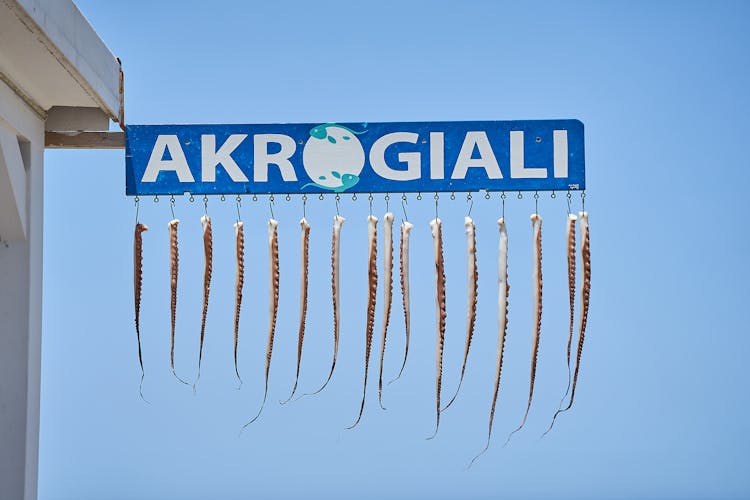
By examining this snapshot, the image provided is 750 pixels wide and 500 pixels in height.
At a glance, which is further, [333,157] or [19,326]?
[333,157]

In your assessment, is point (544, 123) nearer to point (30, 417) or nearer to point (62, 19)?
point (62, 19)

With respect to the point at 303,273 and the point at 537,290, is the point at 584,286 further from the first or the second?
the point at 303,273

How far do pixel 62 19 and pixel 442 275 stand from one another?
110 inches

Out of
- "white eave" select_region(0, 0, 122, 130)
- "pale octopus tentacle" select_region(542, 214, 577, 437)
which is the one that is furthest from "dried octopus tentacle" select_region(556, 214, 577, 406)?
"white eave" select_region(0, 0, 122, 130)

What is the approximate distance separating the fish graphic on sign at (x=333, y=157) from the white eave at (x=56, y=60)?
1455mm

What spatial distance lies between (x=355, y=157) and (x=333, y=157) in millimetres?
148

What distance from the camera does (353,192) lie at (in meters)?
8.33

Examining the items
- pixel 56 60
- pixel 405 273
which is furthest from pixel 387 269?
pixel 56 60

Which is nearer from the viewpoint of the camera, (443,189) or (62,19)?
(62,19)

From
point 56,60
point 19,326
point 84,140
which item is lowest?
point 19,326

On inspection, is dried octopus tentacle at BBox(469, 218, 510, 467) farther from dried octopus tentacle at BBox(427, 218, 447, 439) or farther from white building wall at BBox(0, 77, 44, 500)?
white building wall at BBox(0, 77, 44, 500)

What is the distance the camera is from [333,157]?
27.5ft

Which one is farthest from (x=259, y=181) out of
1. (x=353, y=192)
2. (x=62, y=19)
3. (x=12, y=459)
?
(x=12, y=459)

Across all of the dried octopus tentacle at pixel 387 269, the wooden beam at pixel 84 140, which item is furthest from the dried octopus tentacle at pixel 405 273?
the wooden beam at pixel 84 140
